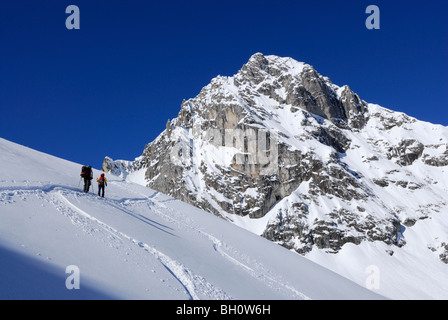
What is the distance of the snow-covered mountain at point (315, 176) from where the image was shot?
13150cm

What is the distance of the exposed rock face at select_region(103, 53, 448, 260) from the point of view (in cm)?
14012

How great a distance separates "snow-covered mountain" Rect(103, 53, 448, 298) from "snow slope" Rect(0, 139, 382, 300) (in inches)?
4288

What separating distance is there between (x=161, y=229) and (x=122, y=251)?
483cm

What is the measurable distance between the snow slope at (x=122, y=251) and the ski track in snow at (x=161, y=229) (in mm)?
42

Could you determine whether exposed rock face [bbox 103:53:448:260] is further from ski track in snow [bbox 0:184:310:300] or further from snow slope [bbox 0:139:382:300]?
ski track in snow [bbox 0:184:310:300]

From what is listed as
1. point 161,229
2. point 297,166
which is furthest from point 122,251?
point 297,166

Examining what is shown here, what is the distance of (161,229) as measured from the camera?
16.3 m

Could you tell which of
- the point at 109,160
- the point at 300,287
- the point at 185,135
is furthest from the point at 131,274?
the point at 109,160

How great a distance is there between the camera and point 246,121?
165 meters

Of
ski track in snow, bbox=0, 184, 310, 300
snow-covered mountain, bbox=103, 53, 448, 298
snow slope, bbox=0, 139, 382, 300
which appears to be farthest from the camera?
snow-covered mountain, bbox=103, 53, 448, 298

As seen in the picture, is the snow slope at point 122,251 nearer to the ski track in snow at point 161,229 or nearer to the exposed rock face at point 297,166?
the ski track in snow at point 161,229

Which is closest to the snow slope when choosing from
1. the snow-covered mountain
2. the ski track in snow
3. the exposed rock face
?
the ski track in snow

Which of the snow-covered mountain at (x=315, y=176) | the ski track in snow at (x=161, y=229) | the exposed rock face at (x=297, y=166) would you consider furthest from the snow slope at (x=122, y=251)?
the exposed rock face at (x=297, y=166)
